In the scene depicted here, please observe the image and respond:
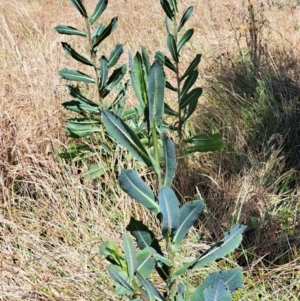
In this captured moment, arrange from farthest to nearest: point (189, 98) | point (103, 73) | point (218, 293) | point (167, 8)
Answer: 1. point (103, 73)
2. point (189, 98)
3. point (167, 8)
4. point (218, 293)

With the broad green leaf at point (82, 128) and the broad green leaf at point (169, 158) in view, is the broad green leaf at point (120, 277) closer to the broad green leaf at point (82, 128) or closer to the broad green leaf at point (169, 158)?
the broad green leaf at point (169, 158)

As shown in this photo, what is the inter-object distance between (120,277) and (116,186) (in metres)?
1.05

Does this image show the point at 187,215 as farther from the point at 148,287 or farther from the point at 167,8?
the point at 167,8

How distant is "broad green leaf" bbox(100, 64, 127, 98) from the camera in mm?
1848

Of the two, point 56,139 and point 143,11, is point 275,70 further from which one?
point 143,11

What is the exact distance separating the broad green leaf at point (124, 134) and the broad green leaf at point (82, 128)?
3.52ft

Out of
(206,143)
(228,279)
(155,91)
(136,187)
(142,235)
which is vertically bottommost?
(206,143)

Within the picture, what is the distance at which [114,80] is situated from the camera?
1.88 m

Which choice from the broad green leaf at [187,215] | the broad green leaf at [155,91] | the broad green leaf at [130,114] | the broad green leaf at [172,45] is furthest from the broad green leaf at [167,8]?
the broad green leaf at [187,215]

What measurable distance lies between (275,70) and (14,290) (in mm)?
1961

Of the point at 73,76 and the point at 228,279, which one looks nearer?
the point at 228,279

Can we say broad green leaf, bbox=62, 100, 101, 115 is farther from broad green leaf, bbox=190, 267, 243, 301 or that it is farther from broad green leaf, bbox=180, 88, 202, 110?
broad green leaf, bbox=190, 267, 243, 301

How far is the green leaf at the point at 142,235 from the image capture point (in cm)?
92

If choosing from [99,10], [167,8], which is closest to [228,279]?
[167,8]
